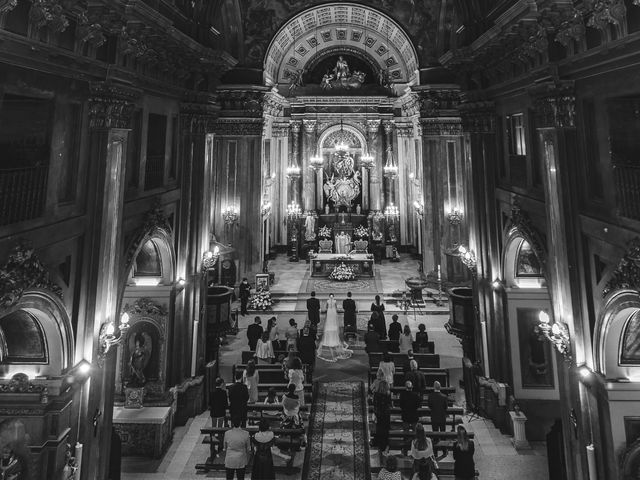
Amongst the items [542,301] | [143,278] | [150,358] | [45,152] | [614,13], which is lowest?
[150,358]

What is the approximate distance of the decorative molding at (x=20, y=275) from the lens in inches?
221

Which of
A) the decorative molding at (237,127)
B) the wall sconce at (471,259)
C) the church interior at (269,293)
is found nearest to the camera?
the church interior at (269,293)

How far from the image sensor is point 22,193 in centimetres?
635

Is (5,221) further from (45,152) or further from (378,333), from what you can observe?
(378,333)

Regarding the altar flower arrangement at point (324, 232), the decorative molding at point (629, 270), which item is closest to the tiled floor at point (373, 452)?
the decorative molding at point (629, 270)

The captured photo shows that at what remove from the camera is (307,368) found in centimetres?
1266

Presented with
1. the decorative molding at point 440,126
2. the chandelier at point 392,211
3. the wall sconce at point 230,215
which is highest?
the decorative molding at point 440,126

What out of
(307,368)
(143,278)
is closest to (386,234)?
(307,368)

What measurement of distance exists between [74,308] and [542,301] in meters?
10.4

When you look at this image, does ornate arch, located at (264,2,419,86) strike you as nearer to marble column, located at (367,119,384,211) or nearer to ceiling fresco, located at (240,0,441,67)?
ceiling fresco, located at (240,0,441,67)

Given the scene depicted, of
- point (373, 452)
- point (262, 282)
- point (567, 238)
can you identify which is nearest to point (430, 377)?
point (373, 452)

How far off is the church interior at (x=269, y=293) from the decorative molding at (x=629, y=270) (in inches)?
1.3

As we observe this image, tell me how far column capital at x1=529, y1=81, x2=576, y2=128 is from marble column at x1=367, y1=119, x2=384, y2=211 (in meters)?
22.2

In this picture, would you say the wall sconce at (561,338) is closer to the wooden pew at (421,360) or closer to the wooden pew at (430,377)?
Result: the wooden pew at (430,377)
